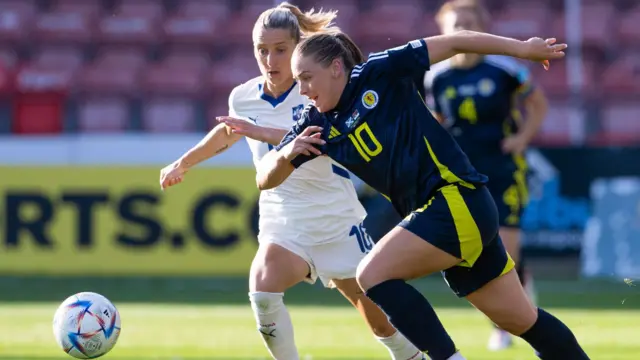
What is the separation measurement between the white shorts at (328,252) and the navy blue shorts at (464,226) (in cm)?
99

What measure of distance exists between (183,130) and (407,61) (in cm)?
1075

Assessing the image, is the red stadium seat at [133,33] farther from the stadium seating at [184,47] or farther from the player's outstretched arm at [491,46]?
the player's outstretched arm at [491,46]

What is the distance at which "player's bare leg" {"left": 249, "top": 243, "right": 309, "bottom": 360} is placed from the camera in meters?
5.73

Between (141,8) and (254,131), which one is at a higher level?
(254,131)

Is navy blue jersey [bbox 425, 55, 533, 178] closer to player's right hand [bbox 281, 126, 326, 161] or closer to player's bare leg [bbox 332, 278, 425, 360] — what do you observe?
player's bare leg [bbox 332, 278, 425, 360]

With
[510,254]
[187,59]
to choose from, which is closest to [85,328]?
[510,254]

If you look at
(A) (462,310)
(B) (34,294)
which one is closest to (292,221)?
(A) (462,310)

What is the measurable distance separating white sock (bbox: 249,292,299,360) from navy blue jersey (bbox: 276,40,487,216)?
0.96 m

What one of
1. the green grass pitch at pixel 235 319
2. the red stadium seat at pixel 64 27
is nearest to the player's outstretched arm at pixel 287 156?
the green grass pitch at pixel 235 319

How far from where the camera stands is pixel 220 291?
1214 cm

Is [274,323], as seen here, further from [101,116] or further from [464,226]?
[101,116]

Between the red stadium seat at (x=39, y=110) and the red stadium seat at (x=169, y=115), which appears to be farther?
the red stadium seat at (x=169, y=115)

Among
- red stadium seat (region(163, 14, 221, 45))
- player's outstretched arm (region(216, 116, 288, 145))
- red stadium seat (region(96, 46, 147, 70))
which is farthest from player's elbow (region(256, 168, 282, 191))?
red stadium seat (region(163, 14, 221, 45))

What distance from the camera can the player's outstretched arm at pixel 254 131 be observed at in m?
5.42
